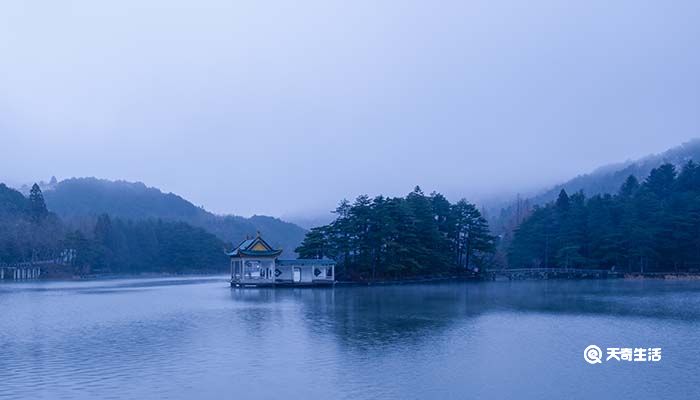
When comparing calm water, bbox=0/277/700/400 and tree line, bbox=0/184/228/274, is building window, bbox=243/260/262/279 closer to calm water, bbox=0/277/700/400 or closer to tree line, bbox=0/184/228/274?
calm water, bbox=0/277/700/400

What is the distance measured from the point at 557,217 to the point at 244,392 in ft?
181

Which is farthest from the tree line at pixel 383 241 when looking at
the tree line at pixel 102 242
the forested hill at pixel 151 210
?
the forested hill at pixel 151 210

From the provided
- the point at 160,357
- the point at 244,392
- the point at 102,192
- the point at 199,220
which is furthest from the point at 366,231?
the point at 102,192

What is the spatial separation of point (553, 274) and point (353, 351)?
44.6 metres

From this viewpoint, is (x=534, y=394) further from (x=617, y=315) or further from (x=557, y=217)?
(x=557, y=217)

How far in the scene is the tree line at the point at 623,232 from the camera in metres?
52.3

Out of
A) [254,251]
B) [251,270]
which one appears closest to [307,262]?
[254,251]

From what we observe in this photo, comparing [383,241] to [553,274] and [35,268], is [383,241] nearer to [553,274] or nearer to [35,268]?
[553,274]

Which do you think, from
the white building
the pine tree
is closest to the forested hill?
the pine tree

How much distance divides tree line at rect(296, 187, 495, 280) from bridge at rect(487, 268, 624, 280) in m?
5.43

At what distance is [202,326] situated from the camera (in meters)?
21.6

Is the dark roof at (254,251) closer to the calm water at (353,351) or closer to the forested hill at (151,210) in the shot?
the calm water at (353,351)

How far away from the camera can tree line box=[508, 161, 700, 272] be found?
172 feet

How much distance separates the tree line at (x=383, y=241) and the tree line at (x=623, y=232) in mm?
12043
